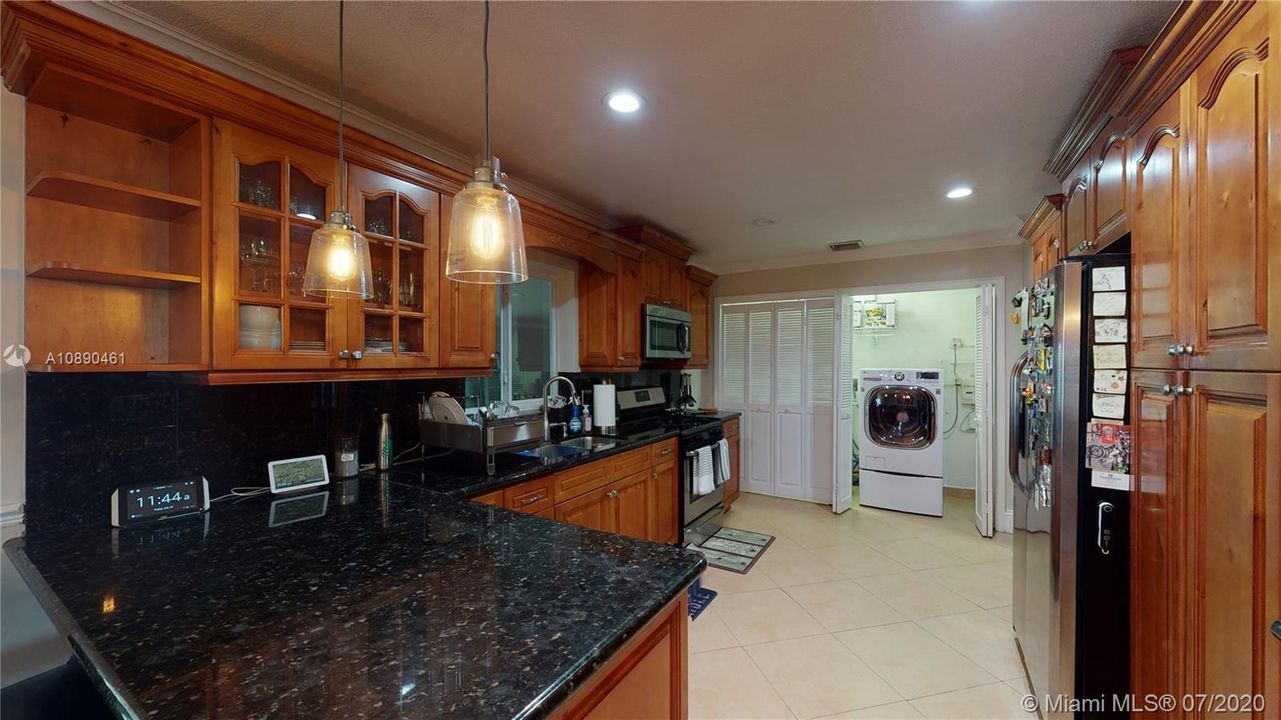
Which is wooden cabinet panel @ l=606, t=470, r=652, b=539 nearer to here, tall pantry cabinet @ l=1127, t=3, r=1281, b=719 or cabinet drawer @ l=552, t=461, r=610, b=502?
cabinet drawer @ l=552, t=461, r=610, b=502

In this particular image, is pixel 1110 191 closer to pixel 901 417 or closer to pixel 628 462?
pixel 628 462

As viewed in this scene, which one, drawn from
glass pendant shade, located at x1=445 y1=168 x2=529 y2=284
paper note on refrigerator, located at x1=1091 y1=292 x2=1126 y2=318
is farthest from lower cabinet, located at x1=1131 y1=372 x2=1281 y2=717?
glass pendant shade, located at x1=445 y1=168 x2=529 y2=284

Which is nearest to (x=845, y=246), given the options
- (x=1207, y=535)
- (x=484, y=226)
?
(x=1207, y=535)

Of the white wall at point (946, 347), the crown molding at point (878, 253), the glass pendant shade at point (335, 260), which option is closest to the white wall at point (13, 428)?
the glass pendant shade at point (335, 260)

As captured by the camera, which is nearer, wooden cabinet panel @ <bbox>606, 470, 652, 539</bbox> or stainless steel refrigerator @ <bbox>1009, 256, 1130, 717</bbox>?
stainless steel refrigerator @ <bbox>1009, 256, 1130, 717</bbox>

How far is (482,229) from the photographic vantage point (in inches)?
46.3

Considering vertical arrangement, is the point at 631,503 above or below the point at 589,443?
below

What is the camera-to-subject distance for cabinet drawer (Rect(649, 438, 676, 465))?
313 cm

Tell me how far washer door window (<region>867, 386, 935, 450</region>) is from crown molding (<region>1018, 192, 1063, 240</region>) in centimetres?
187

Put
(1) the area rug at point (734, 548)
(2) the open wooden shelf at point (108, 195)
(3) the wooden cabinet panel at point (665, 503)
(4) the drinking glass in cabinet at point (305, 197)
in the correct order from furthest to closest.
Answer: (1) the area rug at point (734, 548)
(3) the wooden cabinet panel at point (665, 503)
(4) the drinking glass in cabinet at point (305, 197)
(2) the open wooden shelf at point (108, 195)

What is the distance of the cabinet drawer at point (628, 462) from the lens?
2.75 metres

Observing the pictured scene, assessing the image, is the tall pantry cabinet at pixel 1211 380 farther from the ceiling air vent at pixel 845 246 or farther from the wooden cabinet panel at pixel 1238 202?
the ceiling air vent at pixel 845 246

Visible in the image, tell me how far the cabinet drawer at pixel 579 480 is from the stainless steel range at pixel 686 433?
0.66 m

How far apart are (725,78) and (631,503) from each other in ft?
7.35
